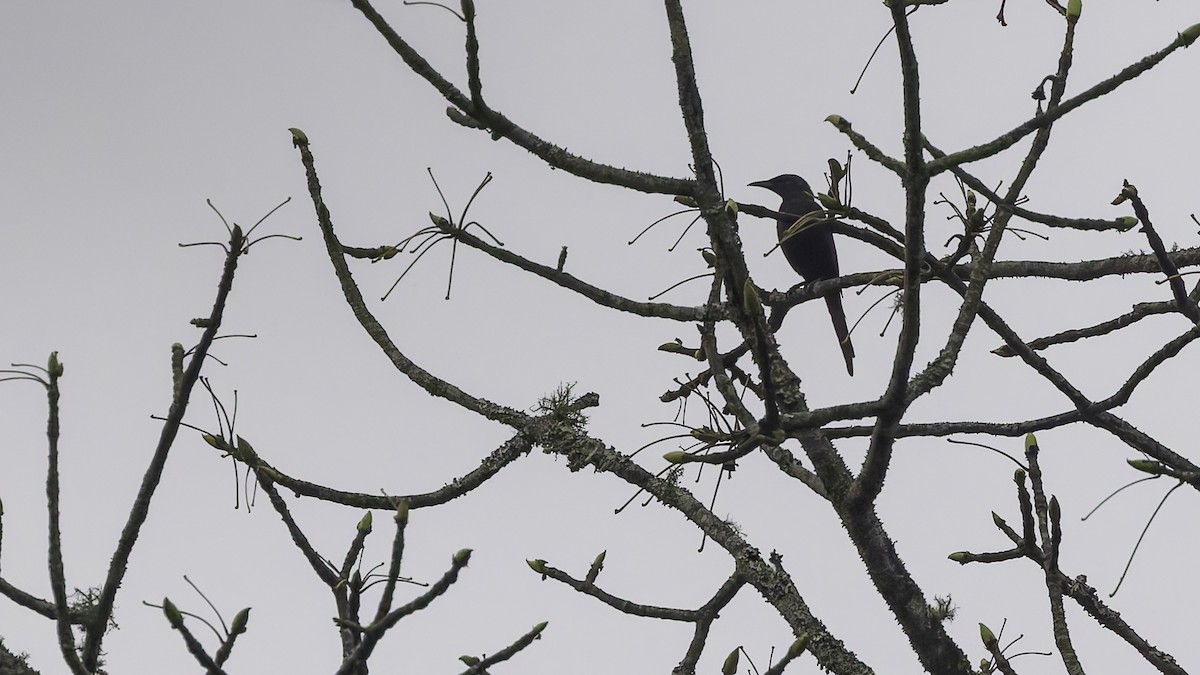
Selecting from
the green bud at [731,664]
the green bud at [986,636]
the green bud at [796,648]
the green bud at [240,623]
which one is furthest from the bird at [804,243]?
the green bud at [240,623]

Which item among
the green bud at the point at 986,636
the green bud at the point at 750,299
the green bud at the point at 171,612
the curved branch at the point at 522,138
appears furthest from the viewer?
the green bud at the point at 986,636

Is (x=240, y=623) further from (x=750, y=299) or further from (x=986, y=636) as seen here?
(x=986, y=636)

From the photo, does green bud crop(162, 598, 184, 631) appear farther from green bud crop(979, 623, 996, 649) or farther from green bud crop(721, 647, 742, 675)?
green bud crop(979, 623, 996, 649)

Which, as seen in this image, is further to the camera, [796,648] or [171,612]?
[796,648]

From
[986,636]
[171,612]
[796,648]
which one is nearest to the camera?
[171,612]

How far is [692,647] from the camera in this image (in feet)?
13.6

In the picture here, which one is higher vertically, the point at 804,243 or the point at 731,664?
the point at 804,243

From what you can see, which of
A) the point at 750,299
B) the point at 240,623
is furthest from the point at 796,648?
the point at 240,623

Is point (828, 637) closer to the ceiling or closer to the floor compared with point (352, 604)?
closer to the ceiling

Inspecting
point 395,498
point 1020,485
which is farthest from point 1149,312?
point 395,498

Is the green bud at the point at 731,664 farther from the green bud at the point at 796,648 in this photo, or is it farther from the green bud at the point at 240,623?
the green bud at the point at 240,623

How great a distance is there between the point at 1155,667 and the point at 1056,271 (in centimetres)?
150

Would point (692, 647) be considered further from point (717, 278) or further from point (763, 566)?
point (717, 278)

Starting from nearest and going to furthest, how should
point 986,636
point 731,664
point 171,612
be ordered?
1. point 171,612
2. point 731,664
3. point 986,636
